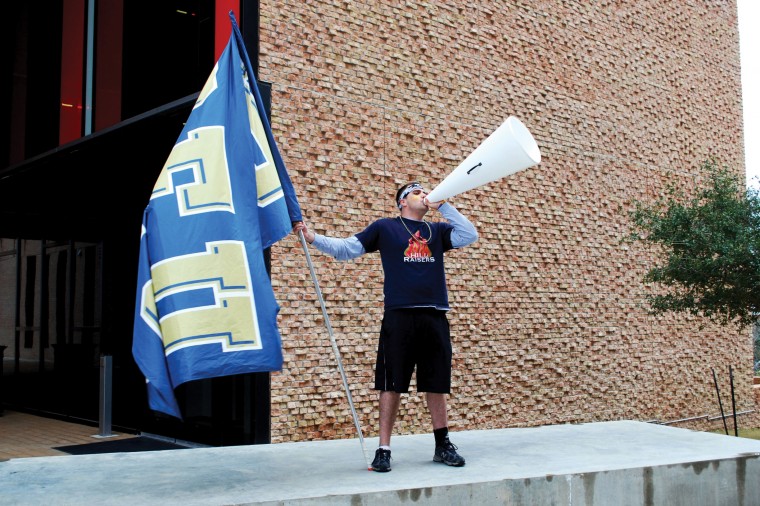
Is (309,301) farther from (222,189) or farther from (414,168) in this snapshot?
(222,189)

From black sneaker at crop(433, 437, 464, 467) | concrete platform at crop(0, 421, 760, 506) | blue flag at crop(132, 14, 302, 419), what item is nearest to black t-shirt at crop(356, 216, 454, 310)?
blue flag at crop(132, 14, 302, 419)

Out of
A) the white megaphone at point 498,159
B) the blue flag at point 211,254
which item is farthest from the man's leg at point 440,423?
the white megaphone at point 498,159

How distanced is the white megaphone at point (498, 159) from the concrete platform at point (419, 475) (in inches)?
70.2

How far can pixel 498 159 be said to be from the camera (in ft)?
16.5

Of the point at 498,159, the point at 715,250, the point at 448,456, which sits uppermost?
the point at 498,159

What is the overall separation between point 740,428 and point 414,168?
8428mm

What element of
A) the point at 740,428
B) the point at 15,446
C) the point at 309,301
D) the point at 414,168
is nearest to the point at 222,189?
the point at 309,301

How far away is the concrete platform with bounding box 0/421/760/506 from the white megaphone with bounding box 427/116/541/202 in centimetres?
178

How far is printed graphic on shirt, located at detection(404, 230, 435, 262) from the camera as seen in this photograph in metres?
5.27

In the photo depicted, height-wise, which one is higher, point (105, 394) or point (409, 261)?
point (409, 261)

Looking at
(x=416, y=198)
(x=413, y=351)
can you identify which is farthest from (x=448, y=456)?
(x=416, y=198)

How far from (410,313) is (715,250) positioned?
6.74 meters

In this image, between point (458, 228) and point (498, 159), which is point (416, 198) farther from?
point (498, 159)

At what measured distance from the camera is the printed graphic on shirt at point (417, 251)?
5.27 m
